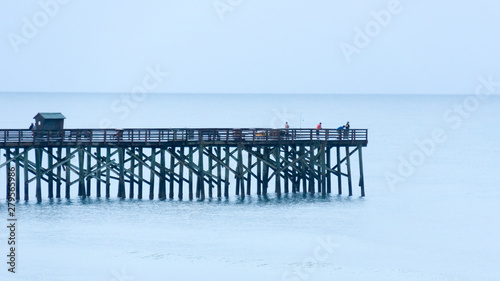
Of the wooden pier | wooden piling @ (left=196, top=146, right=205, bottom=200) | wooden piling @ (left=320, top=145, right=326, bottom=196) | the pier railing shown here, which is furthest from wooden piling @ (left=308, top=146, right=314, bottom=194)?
wooden piling @ (left=196, top=146, right=205, bottom=200)

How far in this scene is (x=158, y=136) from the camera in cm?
4941

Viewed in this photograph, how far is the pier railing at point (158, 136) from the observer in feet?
158

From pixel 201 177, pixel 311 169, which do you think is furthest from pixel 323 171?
pixel 201 177

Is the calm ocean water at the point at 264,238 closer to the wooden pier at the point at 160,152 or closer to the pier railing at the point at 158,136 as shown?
the wooden pier at the point at 160,152

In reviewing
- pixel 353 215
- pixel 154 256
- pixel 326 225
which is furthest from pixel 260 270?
pixel 353 215

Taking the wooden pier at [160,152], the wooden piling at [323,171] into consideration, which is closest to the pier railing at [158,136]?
the wooden pier at [160,152]

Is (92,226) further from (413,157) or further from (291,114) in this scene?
(291,114)

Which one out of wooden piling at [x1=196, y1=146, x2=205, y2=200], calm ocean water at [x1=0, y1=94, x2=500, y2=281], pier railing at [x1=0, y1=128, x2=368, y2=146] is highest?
pier railing at [x1=0, y1=128, x2=368, y2=146]

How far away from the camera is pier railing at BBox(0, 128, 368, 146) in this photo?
48.2 metres

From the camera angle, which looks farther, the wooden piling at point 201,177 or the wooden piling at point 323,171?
the wooden piling at point 323,171

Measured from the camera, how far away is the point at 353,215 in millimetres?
49438

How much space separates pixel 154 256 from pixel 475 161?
172 ft

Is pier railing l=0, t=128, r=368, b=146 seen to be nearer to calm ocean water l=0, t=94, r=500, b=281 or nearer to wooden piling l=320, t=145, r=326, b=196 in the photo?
wooden piling l=320, t=145, r=326, b=196

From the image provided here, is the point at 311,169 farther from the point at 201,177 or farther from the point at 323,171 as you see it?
the point at 201,177
